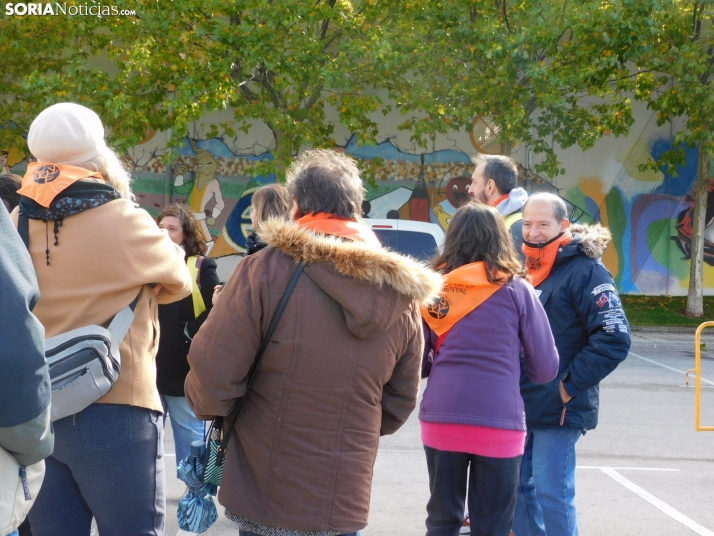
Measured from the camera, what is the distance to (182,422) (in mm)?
5035

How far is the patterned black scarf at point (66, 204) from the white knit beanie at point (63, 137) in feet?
0.56

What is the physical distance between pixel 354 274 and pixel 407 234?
643cm

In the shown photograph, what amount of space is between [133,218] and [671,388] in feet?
30.7

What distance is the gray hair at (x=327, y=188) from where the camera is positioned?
2748 mm

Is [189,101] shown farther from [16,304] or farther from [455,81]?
[16,304]

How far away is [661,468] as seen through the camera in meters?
6.75

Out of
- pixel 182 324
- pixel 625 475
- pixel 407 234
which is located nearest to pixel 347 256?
pixel 182 324

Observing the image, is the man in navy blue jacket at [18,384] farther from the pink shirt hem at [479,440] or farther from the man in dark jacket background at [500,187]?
the man in dark jacket background at [500,187]

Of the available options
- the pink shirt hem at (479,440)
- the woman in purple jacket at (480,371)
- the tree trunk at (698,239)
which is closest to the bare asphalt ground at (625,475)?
Result: the woman in purple jacket at (480,371)

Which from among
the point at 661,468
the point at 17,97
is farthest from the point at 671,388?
the point at 17,97

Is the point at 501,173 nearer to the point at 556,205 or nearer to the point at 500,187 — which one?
the point at 500,187

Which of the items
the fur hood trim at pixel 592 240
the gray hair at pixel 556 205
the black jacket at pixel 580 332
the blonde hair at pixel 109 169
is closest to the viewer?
the blonde hair at pixel 109 169

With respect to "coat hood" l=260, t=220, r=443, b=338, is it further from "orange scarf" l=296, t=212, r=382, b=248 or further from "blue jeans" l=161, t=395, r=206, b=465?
"blue jeans" l=161, t=395, r=206, b=465

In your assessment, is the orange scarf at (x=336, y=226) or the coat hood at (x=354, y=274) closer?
the coat hood at (x=354, y=274)
